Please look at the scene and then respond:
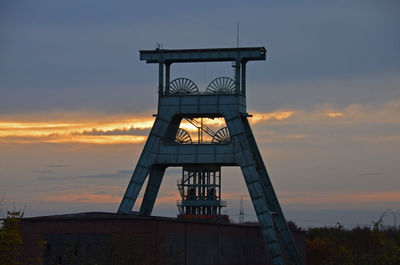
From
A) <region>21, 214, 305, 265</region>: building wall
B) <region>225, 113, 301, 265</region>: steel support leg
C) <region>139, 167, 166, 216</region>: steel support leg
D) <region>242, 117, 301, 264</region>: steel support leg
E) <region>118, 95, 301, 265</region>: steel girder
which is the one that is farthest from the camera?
<region>242, 117, 301, 264</region>: steel support leg

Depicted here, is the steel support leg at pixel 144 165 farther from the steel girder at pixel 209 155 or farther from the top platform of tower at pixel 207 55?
the top platform of tower at pixel 207 55

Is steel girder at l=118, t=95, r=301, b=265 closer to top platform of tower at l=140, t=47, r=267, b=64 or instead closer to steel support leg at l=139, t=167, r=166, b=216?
steel support leg at l=139, t=167, r=166, b=216

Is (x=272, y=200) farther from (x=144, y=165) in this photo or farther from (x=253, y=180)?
(x=144, y=165)

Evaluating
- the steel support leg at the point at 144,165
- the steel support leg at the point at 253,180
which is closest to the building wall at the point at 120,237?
the steel support leg at the point at 253,180

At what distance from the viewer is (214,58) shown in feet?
260

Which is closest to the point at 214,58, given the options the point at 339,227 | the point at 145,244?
the point at 145,244

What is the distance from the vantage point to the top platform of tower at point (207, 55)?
7900cm

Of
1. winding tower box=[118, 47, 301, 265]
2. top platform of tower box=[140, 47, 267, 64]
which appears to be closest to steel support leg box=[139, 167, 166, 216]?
winding tower box=[118, 47, 301, 265]

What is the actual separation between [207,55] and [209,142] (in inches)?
319

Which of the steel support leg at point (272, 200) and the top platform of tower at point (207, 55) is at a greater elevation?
the top platform of tower at point (207, 55)

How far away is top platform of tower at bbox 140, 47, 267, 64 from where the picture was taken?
79.0 meters

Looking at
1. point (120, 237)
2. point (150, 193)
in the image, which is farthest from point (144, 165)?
point (120, 237)

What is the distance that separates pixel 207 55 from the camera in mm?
79312

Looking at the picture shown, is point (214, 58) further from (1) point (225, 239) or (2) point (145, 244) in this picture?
(2) point (145, 244)
